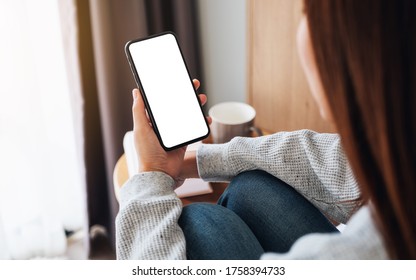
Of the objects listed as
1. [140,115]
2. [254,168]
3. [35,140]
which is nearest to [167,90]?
[140,115]

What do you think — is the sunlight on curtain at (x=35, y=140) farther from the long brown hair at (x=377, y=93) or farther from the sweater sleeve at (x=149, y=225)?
the long brown hair at (x=377, y=93)

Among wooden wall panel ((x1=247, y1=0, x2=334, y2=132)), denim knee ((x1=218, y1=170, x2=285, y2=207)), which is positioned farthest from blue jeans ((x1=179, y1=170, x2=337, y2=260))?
wooden wall panel ((x1=247, y1=0, x2=334, y2=132))

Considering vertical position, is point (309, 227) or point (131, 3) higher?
point (131, 3)

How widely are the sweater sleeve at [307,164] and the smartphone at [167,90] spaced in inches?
2.6

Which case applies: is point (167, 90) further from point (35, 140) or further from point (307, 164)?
point (35, 140)

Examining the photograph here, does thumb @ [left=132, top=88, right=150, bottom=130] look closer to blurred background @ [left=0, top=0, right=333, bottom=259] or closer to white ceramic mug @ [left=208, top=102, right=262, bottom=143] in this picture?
white ceramic mug @ [left=208, top=102, right=262, bottom=143]

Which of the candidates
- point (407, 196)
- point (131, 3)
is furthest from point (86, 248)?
point (407, 196)

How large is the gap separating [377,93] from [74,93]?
73cm

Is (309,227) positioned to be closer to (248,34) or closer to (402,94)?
(402,94)

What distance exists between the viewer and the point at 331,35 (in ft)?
1.32

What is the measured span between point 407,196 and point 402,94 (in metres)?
0.09

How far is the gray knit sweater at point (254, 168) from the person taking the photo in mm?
531

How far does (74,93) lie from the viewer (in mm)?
991

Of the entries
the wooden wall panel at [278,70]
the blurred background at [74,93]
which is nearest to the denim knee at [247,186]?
the wooden wall panel at [278,70]
